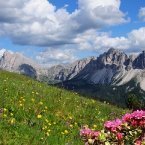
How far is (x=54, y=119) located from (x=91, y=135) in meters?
8.83

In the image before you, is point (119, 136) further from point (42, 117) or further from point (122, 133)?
point (42, 117)

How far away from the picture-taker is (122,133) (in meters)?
7.45

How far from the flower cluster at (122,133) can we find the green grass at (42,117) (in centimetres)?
484

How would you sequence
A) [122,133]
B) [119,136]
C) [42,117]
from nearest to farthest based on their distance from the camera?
[119,136]
[122,133]
[42,117]

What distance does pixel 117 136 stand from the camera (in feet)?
24.1

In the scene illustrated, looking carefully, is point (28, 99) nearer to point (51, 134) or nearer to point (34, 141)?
point (51, 134)

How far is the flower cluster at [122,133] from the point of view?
729 cm

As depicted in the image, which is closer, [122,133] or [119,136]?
[119,136]

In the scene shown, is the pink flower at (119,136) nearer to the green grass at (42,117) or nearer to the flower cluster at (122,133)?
the flower cluster at (122,133)

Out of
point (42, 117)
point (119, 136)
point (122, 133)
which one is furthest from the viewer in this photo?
point (42, 117)

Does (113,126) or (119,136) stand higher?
(113,126)

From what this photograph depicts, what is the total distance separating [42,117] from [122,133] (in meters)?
8.50

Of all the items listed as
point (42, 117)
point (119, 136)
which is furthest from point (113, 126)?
point (42, 117)

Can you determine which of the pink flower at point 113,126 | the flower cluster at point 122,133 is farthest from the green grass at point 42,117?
the pink flower at point 113,126
